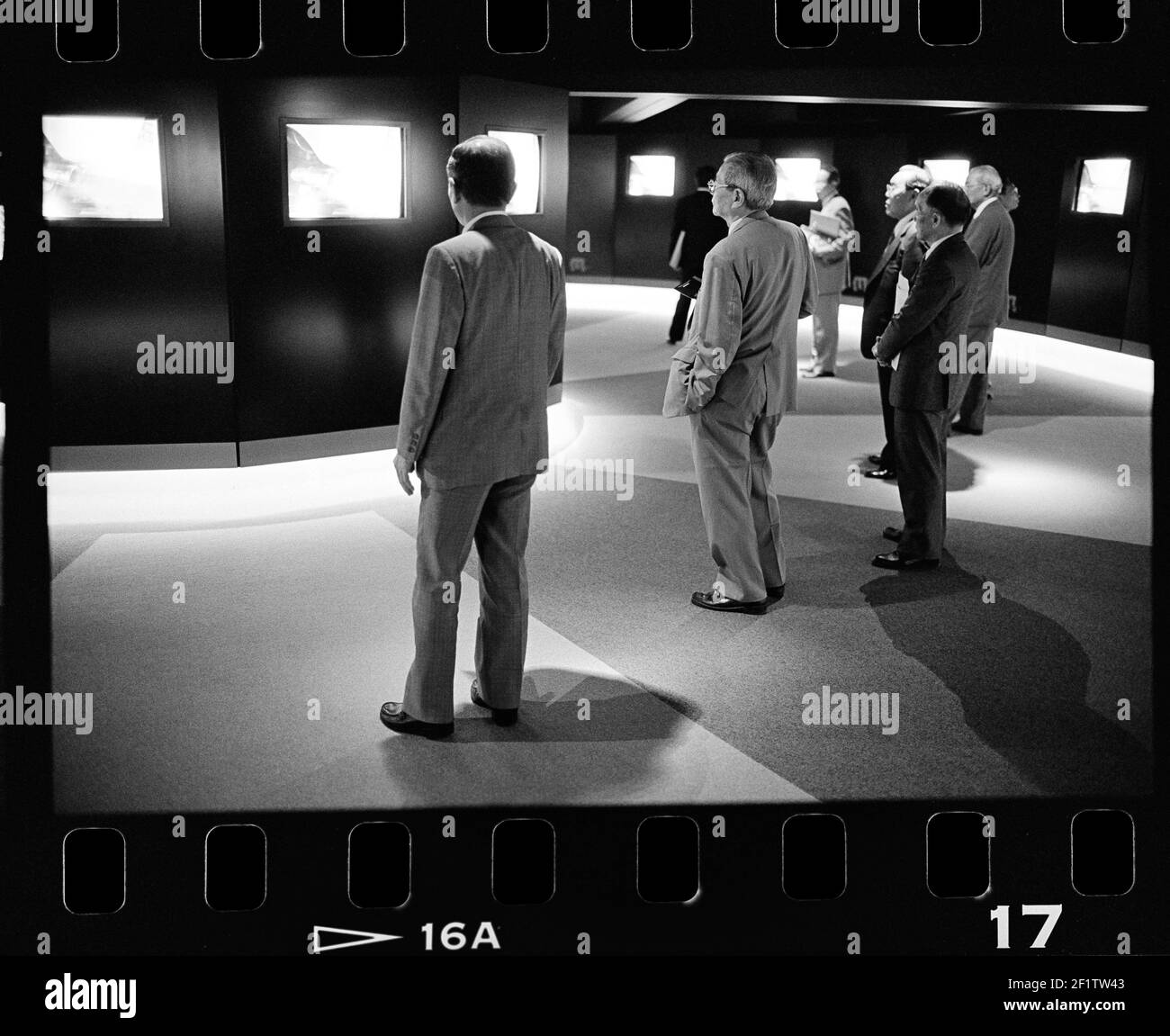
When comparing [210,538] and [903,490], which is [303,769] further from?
[903,490]

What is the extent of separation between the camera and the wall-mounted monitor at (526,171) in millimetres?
7980

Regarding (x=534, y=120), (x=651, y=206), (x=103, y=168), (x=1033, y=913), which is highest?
(x=534, y=120)

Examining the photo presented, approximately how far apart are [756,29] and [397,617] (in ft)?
13.9

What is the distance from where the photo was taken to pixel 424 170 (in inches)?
280

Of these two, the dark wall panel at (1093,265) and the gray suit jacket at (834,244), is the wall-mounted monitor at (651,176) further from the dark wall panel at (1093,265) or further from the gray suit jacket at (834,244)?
the gray suit jacket at (834,244)

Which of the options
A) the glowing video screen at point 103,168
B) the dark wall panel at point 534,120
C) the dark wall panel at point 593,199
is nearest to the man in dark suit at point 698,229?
the dark wall panel at point 534,120

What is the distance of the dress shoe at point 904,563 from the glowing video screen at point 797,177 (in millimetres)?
11536

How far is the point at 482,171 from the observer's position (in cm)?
348

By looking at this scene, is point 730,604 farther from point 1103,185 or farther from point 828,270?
point 1103,185

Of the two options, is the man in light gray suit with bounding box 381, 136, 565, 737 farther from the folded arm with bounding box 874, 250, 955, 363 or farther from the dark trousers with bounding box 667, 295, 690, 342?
the dark trousers with bounding box 667, 295, 690, 342

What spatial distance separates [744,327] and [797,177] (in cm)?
1243

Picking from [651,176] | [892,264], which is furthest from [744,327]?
[651,176]

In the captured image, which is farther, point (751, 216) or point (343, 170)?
point (343, 170)
